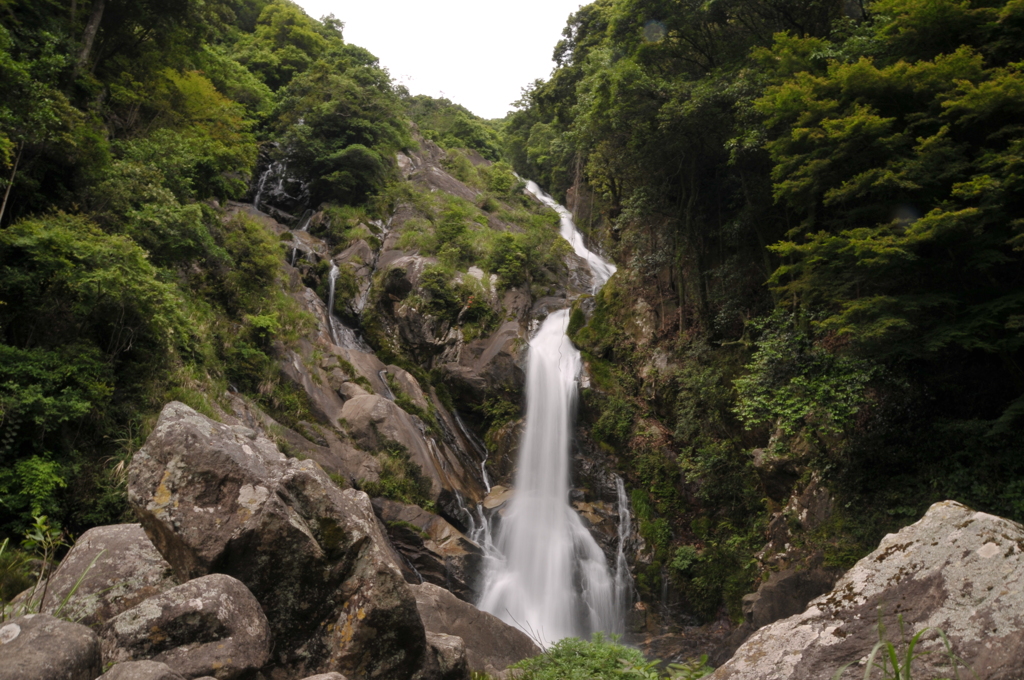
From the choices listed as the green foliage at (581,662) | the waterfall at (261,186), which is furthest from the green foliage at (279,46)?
the green foliage at (581,662)

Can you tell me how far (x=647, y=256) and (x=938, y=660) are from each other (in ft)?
44.9

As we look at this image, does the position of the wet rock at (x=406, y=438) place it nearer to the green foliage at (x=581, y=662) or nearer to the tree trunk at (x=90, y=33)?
the green foliage at (x=581, y=662)

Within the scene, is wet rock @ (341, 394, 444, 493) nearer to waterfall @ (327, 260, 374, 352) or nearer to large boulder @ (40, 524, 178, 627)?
waterfall @ (327, 260, 374, 352)

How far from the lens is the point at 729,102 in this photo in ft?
42.2

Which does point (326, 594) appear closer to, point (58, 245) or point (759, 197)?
point (58, 245)

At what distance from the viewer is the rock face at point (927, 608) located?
2.48m

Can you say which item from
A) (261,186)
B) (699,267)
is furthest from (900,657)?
(261,186)

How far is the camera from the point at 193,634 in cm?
398

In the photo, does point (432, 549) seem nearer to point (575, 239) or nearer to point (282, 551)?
point (282, 551)

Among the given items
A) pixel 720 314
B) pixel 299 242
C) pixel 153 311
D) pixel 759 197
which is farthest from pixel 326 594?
pixel 299 242

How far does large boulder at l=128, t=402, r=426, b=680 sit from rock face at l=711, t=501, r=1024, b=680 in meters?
3.01

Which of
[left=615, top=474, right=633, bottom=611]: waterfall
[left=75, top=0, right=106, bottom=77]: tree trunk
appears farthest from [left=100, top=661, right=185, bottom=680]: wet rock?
[left=75, top=0, right=106, bottom=77]: tree trunk

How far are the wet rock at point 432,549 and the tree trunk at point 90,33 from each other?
1190 cm

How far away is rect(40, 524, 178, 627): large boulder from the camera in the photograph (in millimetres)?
4359
